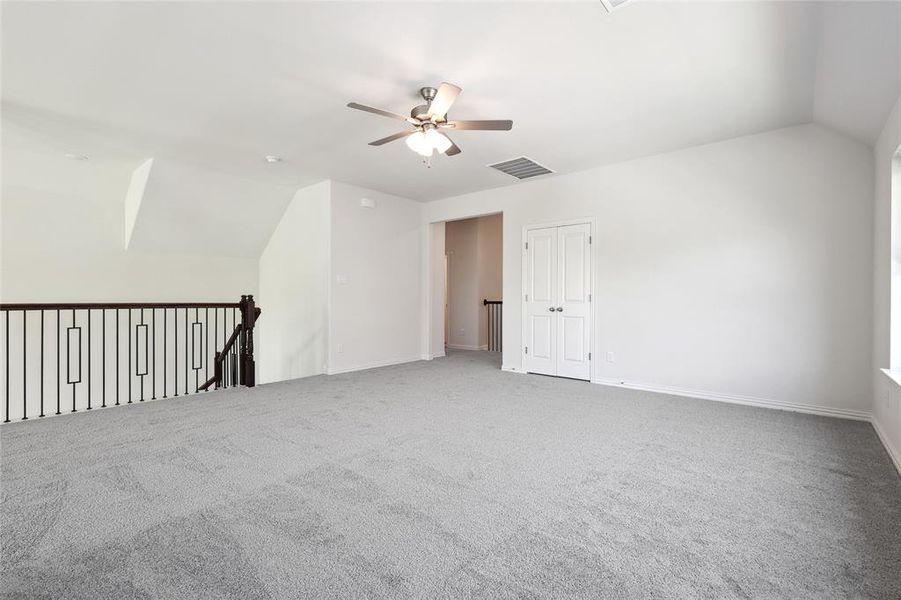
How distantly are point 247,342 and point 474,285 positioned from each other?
481 cm

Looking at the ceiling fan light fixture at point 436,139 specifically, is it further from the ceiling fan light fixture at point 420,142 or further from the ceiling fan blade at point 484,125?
the ceiling fan blade at point 484,125

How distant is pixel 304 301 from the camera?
635 centimetres

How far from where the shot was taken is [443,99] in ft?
9.50

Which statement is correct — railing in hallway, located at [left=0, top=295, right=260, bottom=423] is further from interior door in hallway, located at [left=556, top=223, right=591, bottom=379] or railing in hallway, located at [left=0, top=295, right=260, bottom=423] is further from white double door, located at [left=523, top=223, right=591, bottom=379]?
interior door in hallway, located at [left=556, top=223, right=591, bottom=379]

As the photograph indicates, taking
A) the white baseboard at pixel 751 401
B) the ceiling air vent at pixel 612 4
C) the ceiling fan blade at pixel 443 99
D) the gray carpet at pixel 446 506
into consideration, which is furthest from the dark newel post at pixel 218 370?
the ceiling air vent at pixel 612 4

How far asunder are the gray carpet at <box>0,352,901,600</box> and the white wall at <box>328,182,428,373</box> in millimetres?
2323

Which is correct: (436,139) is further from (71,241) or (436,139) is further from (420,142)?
(71,241)

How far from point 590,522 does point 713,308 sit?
3.37 meters

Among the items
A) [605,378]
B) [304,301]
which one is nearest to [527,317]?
[605,378]

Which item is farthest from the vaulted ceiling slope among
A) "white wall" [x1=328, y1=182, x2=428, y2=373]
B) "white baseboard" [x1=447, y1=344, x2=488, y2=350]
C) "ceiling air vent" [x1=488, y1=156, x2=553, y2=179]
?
"white baseboard" [x1=447, y1=344, x2=488, y2=350]

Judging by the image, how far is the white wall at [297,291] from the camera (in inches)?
236

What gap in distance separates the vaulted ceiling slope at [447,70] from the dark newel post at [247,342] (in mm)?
1838

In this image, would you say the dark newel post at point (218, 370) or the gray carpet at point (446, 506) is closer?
the gray carpet at point (446, 506)

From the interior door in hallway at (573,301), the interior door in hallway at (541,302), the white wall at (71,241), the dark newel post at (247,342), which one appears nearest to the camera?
the dark newel post at (247,342)
